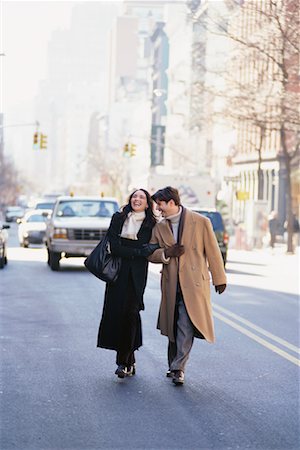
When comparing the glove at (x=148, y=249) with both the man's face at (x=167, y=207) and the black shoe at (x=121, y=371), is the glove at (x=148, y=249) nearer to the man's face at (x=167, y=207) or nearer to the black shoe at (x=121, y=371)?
the man's face at (x=167, y=207)

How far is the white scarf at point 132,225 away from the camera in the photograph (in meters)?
10.5

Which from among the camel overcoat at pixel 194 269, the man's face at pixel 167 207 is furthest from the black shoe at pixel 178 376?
the man's face at pixel 167 207

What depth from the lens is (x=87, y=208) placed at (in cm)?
2945

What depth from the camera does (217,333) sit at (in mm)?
15211

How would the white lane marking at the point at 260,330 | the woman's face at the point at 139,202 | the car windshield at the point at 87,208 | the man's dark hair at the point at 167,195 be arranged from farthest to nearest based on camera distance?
the car windshield at the point at 87,208
the white lane marking at the point at 260,330
the woman's face at the point at 139,202
the man's dark hair at the point at 167,195

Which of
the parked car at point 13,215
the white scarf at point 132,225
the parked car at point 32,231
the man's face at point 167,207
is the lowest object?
the parked car at point 13,215

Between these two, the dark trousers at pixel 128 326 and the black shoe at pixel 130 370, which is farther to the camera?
the black shoe at pixel 130 370

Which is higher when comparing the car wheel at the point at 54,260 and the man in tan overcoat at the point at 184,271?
the man in tan overcoat at the point at 184,271

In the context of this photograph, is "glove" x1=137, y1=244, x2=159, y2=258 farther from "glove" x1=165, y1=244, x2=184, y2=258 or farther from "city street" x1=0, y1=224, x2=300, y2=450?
"city street" x1=0, y1=224, x2=300, y2=450

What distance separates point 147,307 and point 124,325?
8160 millimetres

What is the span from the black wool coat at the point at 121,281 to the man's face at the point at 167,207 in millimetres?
317

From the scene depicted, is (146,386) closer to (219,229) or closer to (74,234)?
(74,234)

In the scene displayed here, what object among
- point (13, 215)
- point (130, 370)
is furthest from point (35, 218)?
point (13, 215)

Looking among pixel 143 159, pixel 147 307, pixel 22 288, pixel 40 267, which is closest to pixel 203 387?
pixel 147 307
